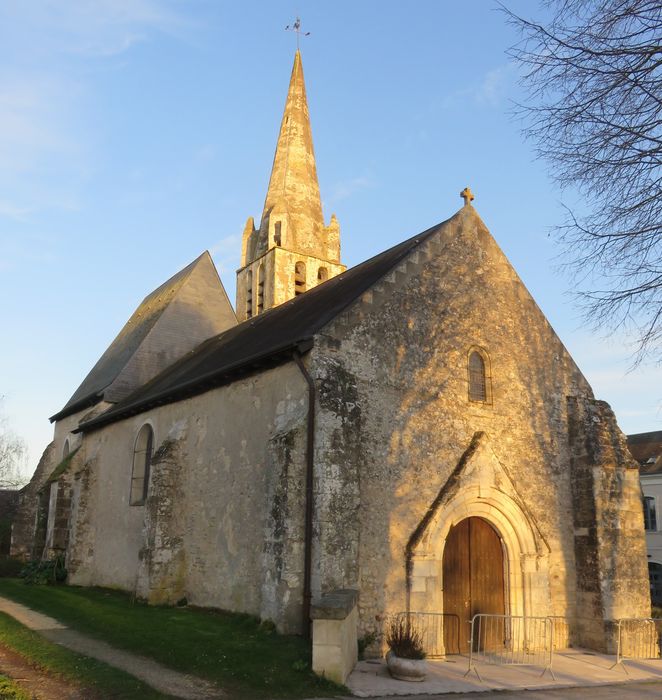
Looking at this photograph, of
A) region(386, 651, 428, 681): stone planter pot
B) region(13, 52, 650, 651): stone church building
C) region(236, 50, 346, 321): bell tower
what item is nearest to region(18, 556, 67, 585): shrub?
region(13, 52, 650, 651): stone church building

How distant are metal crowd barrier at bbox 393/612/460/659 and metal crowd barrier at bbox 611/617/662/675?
387 centimetres

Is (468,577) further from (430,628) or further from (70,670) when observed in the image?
(70,670)

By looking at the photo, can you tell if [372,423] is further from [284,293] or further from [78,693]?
[284,293]

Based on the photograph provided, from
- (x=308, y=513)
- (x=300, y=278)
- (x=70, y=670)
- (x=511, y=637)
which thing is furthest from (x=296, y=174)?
(x=70, y=670)

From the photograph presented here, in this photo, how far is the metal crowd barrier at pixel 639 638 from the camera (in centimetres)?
1369

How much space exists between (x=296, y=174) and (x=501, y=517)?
19950 millimetres

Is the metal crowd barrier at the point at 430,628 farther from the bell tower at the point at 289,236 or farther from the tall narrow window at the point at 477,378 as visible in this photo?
the bell tower at the point at 289,236

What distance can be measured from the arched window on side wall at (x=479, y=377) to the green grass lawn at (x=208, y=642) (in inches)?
252

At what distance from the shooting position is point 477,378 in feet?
48.3

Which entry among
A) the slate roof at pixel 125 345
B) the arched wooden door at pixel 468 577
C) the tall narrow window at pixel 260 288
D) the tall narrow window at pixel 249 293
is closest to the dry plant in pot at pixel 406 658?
the arched wooden door at pixel 468 577

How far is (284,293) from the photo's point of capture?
27.1m

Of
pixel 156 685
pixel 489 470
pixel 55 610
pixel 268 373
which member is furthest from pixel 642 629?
pixel 55 610

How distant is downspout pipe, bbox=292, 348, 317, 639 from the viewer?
435 inches

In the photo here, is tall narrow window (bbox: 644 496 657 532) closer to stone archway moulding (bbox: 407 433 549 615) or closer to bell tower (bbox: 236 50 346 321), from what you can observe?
bell tower (bbox: 236 50 346 321)
